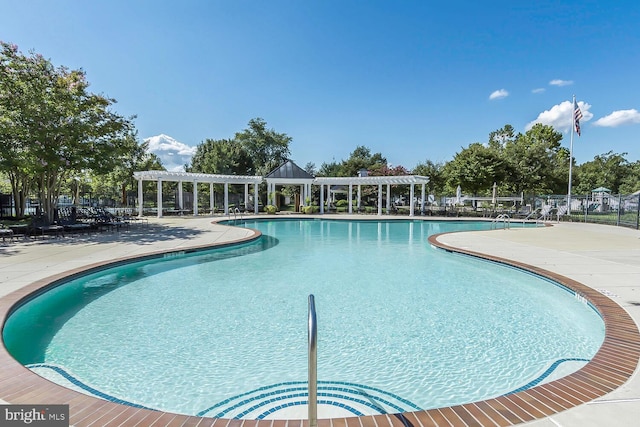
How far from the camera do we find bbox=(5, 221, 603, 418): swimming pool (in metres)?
3.31

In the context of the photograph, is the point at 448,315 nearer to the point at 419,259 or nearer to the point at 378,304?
the point at 378,304

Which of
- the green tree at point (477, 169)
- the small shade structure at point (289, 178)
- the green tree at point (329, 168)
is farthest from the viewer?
the green tree at point (329, 168)

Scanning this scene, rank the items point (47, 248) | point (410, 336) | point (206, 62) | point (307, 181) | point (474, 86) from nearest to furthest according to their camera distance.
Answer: point (410, 336)
point (47, 248)
point (206, 62)
point (474, 86)
point (307, 181)

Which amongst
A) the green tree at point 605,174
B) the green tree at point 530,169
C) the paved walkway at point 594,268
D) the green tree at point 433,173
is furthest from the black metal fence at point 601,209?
the green tree at point 605,174

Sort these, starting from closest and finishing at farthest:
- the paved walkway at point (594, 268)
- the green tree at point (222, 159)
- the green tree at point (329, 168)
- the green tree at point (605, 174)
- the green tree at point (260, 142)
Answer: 1. the paved walkway at point (594, 268)
2. the green tree at point (222, 159)
3. the green tree at point (260, 142)
4. the green tree at point (605, 174)
5. the green tree at point (329, 168)

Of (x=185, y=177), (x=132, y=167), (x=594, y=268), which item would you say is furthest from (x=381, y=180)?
(x=132, y=167)

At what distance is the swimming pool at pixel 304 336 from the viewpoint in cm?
331

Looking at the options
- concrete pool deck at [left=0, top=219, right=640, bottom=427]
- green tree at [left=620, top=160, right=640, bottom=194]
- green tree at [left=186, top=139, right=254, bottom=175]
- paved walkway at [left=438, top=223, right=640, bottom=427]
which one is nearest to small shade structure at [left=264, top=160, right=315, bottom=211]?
green tree at [left=186, top=139, right=254, bottom=175]

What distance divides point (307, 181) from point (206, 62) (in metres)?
12.0

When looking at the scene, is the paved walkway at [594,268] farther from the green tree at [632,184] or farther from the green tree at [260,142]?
the green tree at [632,184]

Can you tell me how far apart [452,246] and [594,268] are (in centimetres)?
403

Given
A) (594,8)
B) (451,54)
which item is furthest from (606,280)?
(451,54)

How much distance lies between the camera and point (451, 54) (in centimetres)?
1802

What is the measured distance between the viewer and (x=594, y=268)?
270 inches
